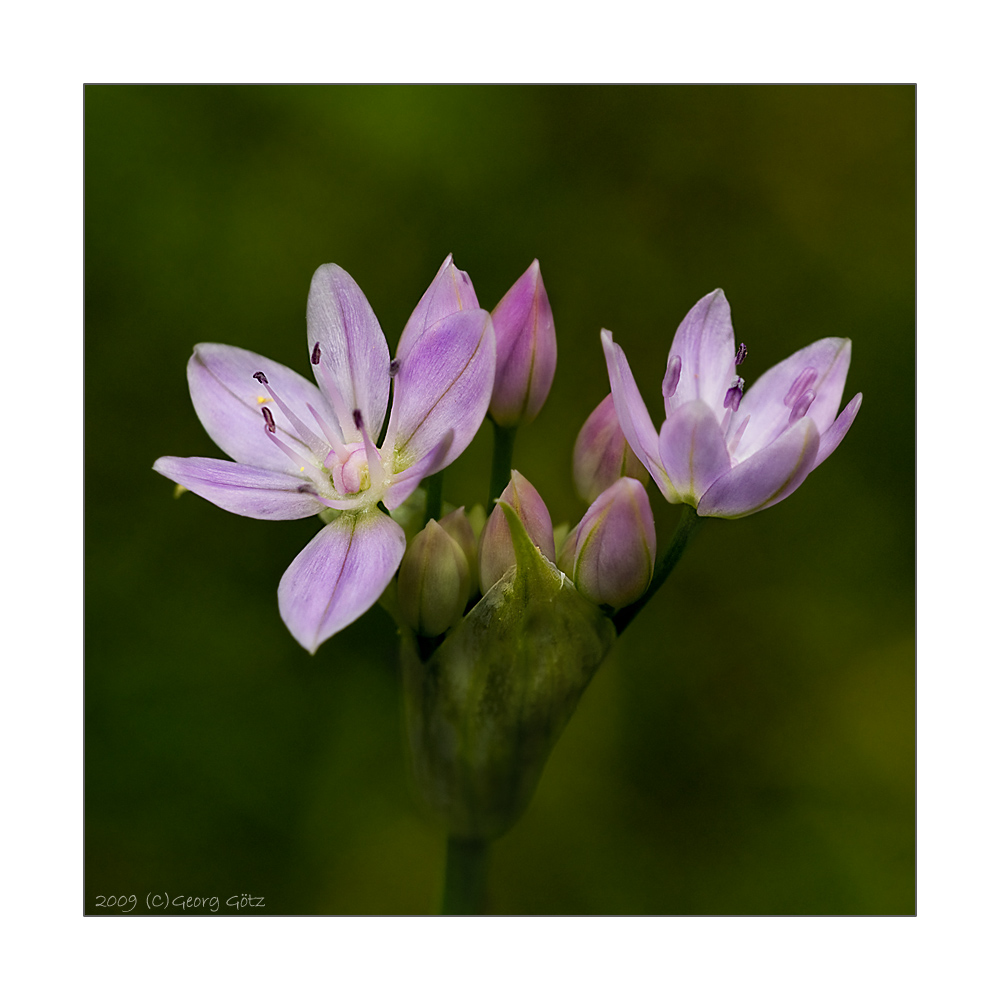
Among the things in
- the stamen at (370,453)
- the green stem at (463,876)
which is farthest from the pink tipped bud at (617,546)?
the green stem at (463,876)

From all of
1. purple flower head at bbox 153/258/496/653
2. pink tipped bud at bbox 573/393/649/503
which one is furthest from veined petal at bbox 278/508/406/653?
pink tipped bud at bbox 573/393/649/503

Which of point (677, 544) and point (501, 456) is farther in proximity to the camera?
point (501, 456)

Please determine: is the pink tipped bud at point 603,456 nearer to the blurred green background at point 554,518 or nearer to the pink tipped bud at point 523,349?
the pink tipped bud at point 523,349

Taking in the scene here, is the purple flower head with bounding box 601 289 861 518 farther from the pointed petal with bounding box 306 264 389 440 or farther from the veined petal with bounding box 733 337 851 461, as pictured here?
the pointed petal with bounding box 306 264 389 440

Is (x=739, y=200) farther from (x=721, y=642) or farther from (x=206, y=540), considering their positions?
(x=206, y=540)

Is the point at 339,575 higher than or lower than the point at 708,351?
lower

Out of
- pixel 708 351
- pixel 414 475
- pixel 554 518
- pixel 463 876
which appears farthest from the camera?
pixel 554 518

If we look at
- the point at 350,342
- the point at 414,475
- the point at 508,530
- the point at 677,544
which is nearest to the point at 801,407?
the point at 677,544

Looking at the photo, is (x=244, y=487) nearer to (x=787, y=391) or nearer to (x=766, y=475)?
(x=766, y=475)
